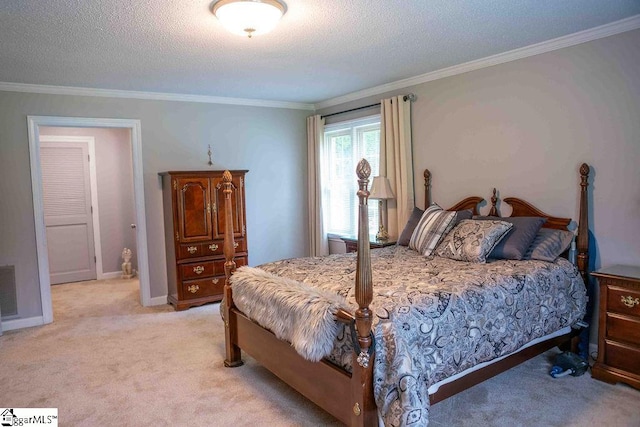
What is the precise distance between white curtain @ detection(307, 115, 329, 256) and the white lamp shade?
49.5 inches

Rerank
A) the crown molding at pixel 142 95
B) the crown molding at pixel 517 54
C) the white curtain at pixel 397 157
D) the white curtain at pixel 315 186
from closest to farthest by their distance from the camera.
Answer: the crown molding at pixel 517 54
the crown molding at pixel 142 95
the white curtain at pixel 397 157
the white curtain at pixel 315 186

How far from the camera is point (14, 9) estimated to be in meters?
2.52

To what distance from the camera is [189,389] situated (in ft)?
10.0

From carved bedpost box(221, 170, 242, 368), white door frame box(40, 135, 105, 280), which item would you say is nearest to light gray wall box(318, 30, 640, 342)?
carved bedpost box(221, 170, 242, 368)

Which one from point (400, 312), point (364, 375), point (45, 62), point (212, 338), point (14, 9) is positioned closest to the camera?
point (364, 375)

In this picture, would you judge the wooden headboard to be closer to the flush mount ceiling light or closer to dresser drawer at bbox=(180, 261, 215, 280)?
the flush mount ceiling light

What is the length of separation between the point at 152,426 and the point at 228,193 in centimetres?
170

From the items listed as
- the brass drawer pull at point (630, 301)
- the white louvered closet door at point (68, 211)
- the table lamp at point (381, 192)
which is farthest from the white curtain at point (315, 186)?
the brass drawer pull at point (630, 301)

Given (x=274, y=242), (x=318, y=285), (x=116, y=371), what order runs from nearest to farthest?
1. (x=318, y=285)
2. (x=116, y=371)
3. (x=274, y=242)

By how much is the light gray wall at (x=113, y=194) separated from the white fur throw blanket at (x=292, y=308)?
4292 mm

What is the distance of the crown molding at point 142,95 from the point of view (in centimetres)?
439

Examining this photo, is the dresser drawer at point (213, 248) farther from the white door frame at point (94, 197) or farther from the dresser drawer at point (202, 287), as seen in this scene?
the white door frame at point (94, 197)

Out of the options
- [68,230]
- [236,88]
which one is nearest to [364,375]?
[236,88]

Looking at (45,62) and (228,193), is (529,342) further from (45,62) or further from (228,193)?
(45,62)
